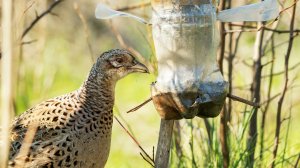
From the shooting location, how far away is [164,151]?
290cm

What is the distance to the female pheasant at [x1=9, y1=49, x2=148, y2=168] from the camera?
3.52 meters

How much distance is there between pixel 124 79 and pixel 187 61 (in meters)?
6.20

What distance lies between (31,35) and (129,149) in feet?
7.77

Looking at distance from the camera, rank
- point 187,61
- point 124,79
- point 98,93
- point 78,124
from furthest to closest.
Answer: point 124,79 < point 98,93 < point 78,124 < point 187,61

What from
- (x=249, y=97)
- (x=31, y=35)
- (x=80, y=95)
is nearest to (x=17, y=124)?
(x=80, y=95)

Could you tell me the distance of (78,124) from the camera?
361 centimetres

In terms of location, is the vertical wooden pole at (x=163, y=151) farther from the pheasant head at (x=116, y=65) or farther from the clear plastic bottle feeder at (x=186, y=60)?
the pheasant head at (x=116, y=65)

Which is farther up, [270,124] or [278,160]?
[278,160]

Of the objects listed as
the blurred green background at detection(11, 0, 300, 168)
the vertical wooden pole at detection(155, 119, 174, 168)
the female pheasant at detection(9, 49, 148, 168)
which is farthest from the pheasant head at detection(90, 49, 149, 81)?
the vertical wooden pole at detection(155, 119, 174, 168)

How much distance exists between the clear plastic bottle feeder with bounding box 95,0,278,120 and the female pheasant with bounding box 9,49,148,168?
0.75 meters

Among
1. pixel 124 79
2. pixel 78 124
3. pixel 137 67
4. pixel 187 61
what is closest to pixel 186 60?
pixel 187 61

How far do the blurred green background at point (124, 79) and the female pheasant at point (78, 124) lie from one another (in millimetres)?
368

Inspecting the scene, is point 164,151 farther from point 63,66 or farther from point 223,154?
point 63,66

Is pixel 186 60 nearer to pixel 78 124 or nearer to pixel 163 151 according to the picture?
pixel 163 151
